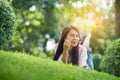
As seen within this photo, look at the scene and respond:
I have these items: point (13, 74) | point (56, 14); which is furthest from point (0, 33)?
point (56, 14)

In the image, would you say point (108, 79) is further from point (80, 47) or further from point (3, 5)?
point (3, 5)

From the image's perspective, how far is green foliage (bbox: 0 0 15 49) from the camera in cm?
1038

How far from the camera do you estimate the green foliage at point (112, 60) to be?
43.9 feet

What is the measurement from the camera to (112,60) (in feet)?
44.5

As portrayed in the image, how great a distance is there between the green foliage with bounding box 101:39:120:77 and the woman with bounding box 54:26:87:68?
204 centimetres


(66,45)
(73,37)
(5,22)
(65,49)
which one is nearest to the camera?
(5,22)

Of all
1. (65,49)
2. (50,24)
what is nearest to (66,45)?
(65,49)

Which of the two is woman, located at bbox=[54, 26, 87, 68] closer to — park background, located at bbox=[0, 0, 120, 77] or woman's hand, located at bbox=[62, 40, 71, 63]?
woman's hand, located at bbox=[62, 40, 71, 63]

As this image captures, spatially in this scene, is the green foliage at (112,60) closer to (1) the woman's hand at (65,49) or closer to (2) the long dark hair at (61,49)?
(2) the long dark hair at (61,49)

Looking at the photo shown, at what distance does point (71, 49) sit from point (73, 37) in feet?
1.34

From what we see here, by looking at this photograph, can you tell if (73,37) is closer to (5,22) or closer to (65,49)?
(65,49)

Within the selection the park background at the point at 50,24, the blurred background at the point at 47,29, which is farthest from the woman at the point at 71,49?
the blurred background at the point at 47,29

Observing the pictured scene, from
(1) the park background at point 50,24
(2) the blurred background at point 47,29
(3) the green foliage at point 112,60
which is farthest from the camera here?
(2) the blurred background at point 47,29

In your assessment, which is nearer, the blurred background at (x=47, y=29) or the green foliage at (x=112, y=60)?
the green foliage at (x=112, y=60)
